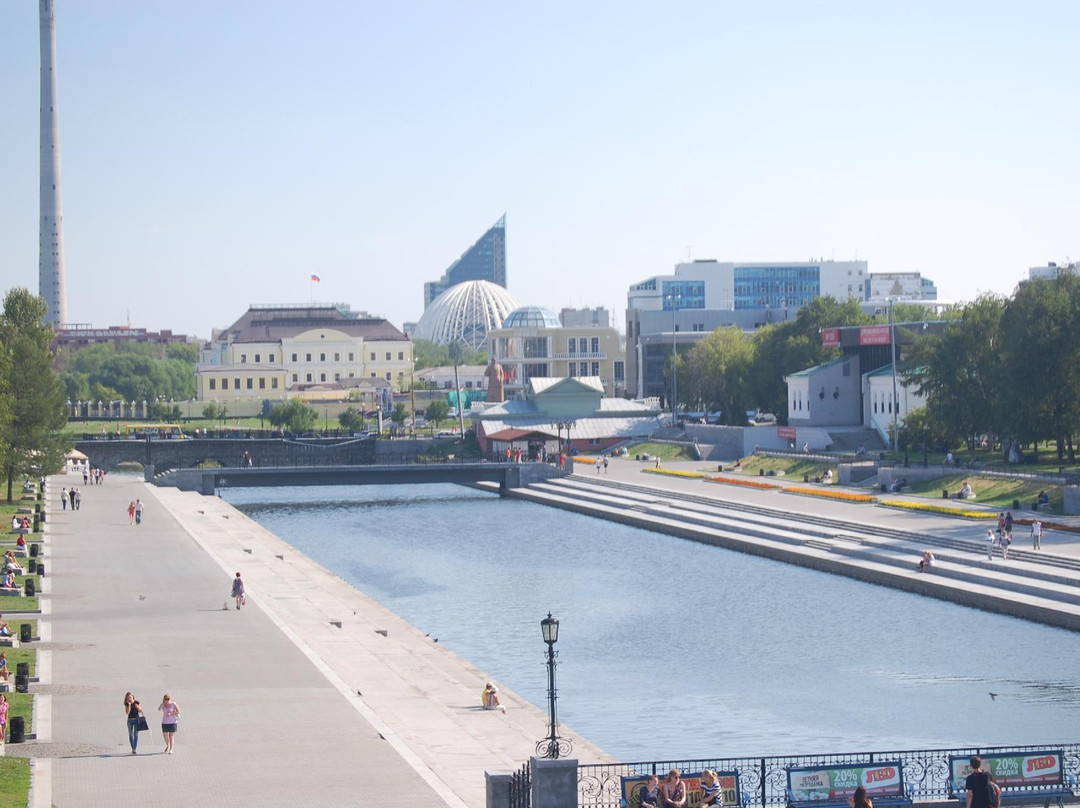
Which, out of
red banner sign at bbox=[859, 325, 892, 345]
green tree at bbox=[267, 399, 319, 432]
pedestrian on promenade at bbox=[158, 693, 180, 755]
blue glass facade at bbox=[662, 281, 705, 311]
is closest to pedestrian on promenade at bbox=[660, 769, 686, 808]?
pedestrian on promenade at bbox=[158, 693, 180, 755]

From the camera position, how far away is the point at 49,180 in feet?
586

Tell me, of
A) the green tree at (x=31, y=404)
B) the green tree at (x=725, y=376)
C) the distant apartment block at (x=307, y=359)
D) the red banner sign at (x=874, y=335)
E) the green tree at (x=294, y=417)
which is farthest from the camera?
the distant apartment block at (x=307, y=359)

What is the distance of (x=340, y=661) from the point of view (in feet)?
119

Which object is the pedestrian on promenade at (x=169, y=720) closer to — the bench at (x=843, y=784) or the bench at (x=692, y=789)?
the bench at (x=692, y=789)

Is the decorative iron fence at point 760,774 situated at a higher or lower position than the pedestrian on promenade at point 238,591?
lower

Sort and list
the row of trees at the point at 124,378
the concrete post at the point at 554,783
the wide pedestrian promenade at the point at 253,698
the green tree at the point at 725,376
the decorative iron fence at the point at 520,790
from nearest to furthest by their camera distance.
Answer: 1. the concrete post at the point at 554,783
2. the decorative iron fence at the point at 520,790
3. the wide pedestrian promenade at the point at 253,698
4. the green tree at the point at 725,376
5. the row of trees at the point at 124,378

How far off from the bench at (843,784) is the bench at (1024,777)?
0.88 meters

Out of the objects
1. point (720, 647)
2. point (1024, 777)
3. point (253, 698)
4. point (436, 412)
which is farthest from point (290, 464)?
point (1024, 777)

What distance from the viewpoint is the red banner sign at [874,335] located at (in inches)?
3799

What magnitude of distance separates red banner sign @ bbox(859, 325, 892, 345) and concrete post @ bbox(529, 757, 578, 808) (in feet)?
256

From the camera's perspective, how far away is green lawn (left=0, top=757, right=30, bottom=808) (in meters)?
22.2

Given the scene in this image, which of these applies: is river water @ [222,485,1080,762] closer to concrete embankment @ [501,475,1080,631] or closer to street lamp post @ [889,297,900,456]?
concrete embankment @ [501,475,1080,631]

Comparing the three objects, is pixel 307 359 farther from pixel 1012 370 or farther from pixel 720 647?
pixel 720 647

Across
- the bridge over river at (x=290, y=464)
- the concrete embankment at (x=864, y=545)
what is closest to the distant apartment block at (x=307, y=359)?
the bridge over river at (x=290, y=464)
